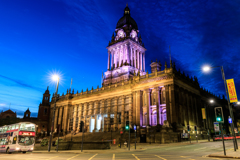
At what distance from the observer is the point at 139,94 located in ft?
180

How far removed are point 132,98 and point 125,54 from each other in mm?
25552

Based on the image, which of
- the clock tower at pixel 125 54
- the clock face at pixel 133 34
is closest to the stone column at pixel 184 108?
the clock tower at pixel 125 54

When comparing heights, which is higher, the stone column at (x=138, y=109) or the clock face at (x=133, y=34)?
the clock face at (x=133, y=34)

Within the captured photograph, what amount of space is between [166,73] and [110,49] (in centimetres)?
3947

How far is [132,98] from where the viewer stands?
56.9m

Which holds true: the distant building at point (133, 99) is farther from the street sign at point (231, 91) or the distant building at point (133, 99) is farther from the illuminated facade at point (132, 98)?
the street sign at point (231, 91)

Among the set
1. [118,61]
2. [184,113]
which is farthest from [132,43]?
[184,113]

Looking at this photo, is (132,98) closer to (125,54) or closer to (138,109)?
(138,109)

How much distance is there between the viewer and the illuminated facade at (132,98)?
49.4 meters

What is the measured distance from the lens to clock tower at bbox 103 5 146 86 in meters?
73.4

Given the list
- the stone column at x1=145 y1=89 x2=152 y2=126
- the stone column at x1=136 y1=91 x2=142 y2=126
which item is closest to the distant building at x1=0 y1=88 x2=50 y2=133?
the stone column at x1=136 y1=91 x2=142 y2=126

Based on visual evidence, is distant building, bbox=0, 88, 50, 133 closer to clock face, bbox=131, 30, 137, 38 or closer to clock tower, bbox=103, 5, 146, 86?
clock tower, bbox=103, 5, 146, 86

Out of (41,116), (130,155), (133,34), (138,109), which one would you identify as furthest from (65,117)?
(130,155)

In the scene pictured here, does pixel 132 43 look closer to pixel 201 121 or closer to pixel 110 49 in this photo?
pixel 110 49
